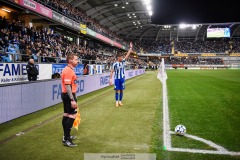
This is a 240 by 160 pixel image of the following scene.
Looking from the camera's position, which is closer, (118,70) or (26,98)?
(26,98)

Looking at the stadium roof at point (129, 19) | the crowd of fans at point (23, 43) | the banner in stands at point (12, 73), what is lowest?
the banner in stands at point (12, 73)

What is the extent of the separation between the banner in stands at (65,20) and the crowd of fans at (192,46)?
51536mm

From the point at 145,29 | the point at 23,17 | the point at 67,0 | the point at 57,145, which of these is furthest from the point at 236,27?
the point at 57,145

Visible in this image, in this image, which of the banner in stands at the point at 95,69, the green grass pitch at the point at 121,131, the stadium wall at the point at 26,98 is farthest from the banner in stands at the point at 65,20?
the green grass pitch at the point at 121,131

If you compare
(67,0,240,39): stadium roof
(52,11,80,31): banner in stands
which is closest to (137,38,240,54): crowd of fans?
(67,0,240,39): stadium roof

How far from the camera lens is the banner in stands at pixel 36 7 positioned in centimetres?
1609

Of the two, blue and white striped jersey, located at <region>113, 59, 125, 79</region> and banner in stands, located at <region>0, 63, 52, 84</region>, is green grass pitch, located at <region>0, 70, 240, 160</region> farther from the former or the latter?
banner in stands, located at <region>0, 63, 52, 84</region>

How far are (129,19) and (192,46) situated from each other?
118 ft

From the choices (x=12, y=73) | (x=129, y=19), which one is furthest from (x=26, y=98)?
(x=129, y=19)

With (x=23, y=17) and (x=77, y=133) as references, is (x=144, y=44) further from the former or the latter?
(x=77, y=133)

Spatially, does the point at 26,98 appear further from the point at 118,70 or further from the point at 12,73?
the point at 12,73

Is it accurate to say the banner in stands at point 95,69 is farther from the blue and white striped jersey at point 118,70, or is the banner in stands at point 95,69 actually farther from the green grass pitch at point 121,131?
the green grass pitch at point 121,131

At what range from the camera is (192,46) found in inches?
3145

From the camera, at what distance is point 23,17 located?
22.0 m
